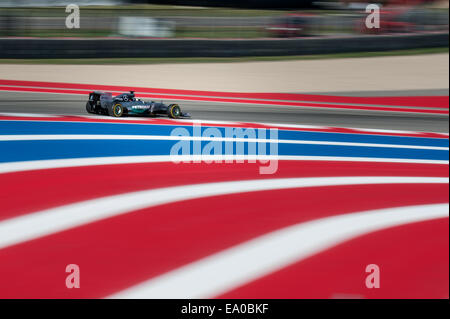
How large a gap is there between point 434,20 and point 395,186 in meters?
9.57

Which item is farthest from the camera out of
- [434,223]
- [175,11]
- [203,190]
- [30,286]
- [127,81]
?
[175,11]

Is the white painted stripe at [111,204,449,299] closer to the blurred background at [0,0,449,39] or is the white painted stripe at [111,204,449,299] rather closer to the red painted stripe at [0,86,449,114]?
the red painted stripe at [0,86,449,114]

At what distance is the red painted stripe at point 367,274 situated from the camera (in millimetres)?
3057

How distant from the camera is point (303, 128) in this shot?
26.6 ft

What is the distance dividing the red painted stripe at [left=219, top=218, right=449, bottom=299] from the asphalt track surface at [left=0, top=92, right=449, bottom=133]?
4.81m

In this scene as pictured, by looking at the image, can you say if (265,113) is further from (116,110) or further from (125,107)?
(116,110)

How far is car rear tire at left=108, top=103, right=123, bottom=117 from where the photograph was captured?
7859 mm

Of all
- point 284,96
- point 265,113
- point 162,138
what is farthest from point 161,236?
point 284,96

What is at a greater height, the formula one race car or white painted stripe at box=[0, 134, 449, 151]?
the formula one race car

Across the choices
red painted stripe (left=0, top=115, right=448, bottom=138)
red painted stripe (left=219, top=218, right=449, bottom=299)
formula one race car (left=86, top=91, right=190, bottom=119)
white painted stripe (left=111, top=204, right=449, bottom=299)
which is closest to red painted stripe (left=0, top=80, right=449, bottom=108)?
red painted stripe (left=0, top=115, right=448, bottom=138)

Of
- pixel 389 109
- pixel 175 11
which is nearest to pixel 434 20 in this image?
pixel 389 109

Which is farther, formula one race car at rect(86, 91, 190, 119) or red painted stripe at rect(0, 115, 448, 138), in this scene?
formula one race car at rect(86, 91, 190, 119)
